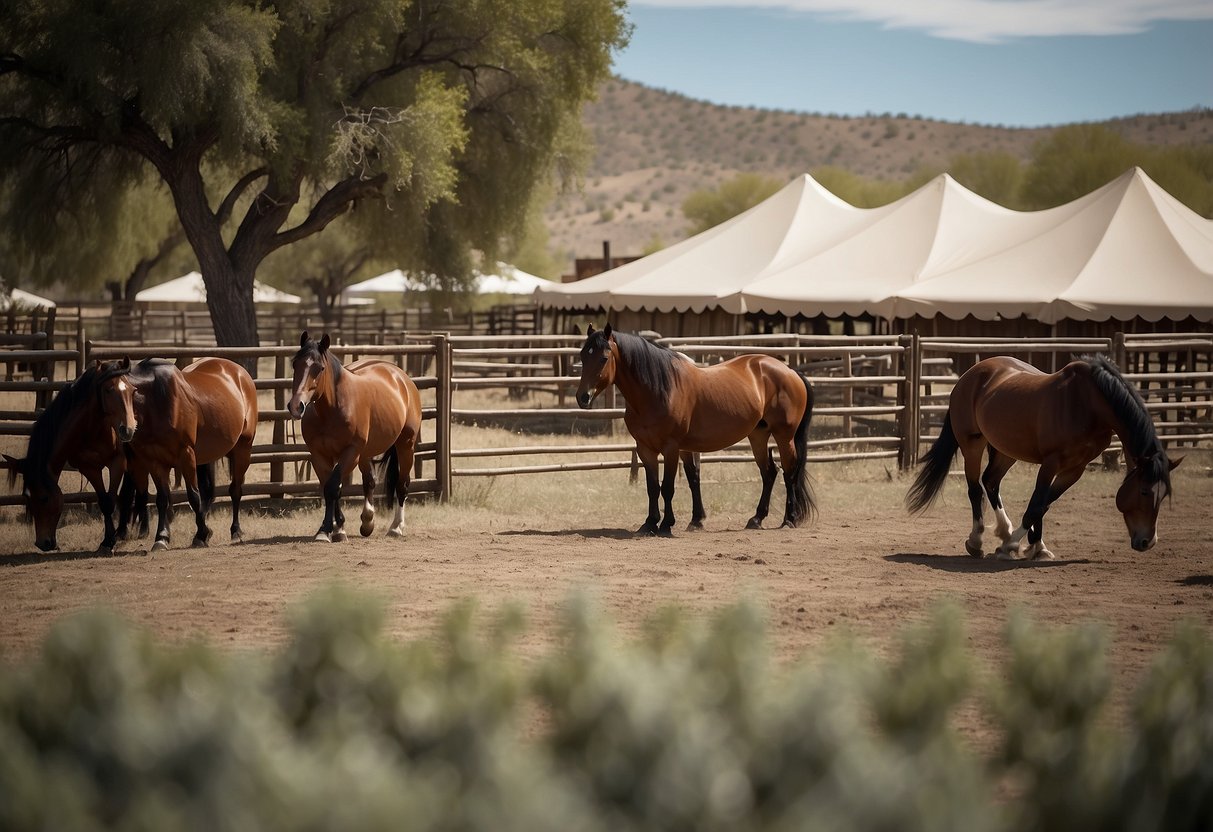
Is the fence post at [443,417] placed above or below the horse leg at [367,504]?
above

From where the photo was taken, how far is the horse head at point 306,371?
8258 millimetres

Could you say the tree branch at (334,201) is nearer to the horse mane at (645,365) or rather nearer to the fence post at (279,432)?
the fence post at (279,432)

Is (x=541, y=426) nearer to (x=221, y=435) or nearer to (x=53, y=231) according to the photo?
(x=53, y=231)

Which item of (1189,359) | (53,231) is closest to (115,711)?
A: (1189,359)

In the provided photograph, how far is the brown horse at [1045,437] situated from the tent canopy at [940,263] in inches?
403

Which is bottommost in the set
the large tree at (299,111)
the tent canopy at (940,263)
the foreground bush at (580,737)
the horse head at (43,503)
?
the horse head at (43,503)

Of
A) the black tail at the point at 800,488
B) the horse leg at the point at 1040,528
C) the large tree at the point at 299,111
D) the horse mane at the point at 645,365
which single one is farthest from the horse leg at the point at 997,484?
the large tree at the point at 299,111

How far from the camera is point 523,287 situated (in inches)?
1400

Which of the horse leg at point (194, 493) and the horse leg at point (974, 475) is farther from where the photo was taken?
the horse leg at point (974, 475)

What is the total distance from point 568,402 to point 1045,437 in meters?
14.2

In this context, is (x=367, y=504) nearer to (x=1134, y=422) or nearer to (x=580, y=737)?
(x=1134, y=422)

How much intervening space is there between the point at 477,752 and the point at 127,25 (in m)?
15.8

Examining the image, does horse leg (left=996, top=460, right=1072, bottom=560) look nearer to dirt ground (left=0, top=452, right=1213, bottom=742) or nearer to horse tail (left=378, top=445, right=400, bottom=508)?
dirt ground (left=0, top=452, right=1213, bottom=742)

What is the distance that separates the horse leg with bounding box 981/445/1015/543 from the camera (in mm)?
8750
